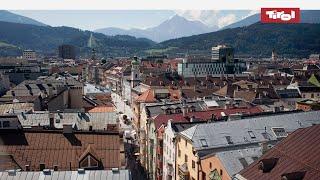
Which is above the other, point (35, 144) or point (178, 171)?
point (35, 144)

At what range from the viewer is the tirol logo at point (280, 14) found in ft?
46.6

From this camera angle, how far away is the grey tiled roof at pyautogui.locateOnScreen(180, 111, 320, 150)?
1555 inches

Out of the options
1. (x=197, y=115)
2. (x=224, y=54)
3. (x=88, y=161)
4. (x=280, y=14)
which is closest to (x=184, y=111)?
(x=197, y=115)

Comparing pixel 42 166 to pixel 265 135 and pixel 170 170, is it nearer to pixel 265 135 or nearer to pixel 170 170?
pixel 170 170

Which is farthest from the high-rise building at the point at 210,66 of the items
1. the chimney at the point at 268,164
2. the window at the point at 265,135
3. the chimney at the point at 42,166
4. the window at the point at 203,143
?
the chimney at the point at 268,164

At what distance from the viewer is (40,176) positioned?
25969 millimetres

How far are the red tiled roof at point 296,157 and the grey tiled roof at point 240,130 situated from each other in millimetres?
10360

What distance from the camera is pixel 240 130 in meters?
40.7

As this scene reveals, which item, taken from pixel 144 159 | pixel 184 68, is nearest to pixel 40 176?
pixel 144 159

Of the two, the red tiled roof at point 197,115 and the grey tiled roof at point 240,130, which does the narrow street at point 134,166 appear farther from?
the grey tiled roof at point 240,130

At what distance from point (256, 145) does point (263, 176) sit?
13.1 m

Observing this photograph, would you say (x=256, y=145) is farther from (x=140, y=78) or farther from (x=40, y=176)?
(x=140, y=78)

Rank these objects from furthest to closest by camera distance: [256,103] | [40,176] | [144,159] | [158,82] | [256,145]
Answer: [158,82]
[256,103]
[144,159]
[256,145]
[40,176]

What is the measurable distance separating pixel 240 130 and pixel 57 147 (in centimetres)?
1510
